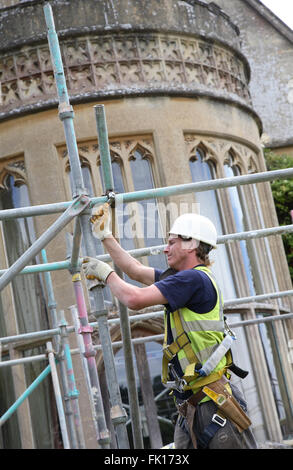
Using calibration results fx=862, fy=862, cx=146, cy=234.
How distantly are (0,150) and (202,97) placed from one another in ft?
8.75

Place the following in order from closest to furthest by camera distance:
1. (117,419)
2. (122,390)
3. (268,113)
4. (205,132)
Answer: (117,419) → (122,390) → (205,132) → (268,113)

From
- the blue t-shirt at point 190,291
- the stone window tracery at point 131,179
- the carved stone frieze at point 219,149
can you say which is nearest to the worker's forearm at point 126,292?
the blue t-shirt at point 190,291

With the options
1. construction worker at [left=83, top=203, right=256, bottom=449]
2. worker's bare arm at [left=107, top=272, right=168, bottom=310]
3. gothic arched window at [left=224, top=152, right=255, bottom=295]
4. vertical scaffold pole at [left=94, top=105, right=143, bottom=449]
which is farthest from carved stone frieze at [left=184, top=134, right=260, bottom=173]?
worker's bare arm at [left=107, top=272, right=168, bottom=310]

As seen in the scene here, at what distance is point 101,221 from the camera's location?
413cm

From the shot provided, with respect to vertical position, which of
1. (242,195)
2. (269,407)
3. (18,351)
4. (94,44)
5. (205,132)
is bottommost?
(269,407)

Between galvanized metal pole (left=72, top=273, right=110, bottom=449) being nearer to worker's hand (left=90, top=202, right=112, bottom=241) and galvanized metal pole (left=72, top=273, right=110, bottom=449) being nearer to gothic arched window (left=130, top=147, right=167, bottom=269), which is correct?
worker's hand (left=90, top=202, right=112, bottom=241)

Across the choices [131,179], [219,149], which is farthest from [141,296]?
[219,149]

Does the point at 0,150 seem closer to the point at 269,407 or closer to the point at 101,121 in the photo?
the point at 269,407

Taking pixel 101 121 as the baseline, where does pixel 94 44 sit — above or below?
above

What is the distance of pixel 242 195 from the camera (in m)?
11.6

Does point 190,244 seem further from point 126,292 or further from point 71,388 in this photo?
point 71,388

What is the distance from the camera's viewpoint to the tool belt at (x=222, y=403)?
12.3 feet
